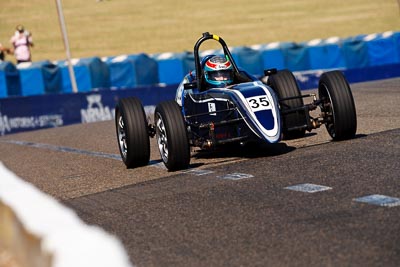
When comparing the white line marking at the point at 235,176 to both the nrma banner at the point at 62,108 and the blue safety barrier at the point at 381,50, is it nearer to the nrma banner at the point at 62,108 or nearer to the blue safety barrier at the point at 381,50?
the nrma banner at the point at 62,108

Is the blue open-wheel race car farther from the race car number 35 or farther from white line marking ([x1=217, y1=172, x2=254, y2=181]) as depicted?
white line marking ([x1=217, y1=172, x2=254, y2=181])

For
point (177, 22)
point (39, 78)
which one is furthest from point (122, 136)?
point (177, 22)

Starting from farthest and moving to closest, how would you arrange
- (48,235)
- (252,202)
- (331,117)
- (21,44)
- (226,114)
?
1. (21,44)
2. (331,117)
3. (226,114)
4. (252,202)
5. (48,235)

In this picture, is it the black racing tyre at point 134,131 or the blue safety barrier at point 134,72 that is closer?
the black racing tyre at point 134,131

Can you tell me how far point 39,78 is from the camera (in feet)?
93.8

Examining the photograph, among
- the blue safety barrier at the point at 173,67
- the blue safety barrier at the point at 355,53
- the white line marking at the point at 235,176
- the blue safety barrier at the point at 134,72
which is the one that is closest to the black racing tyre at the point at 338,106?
the white line marking at the point at 235,176

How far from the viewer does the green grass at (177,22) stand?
4531cm

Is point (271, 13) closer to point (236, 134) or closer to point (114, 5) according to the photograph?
point (114, 5)

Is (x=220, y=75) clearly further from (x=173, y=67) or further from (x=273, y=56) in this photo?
(x=273, y=56)

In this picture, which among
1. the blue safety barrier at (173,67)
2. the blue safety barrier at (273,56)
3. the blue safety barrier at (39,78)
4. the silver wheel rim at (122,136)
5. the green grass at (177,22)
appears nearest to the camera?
the silver wheel rim at (122,136)

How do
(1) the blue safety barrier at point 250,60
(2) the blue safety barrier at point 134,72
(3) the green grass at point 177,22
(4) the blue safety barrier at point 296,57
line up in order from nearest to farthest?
(2) the blue safety barrier at point 134,72
(1) the blue safety barrier at point 250,60
(4) the blue safety barrier at point 296,57
(3) the green grass at point 177,22

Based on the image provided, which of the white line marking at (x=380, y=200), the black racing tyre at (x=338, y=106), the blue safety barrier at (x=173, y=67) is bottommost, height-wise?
the blue safety barrier at (x=173, y=67)

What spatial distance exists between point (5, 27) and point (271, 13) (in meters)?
13.6

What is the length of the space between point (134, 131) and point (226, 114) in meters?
1.02
